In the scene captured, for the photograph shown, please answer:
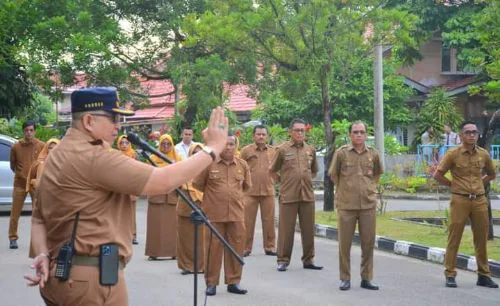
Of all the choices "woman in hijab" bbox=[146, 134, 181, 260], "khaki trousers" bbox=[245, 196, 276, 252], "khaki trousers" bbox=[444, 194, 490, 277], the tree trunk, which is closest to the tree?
the tree trunk

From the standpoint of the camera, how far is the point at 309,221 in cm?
1174

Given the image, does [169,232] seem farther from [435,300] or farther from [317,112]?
[317,112]

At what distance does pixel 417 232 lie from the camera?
14281mm

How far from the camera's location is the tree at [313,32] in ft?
57.0

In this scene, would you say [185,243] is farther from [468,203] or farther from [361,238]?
[468,203]

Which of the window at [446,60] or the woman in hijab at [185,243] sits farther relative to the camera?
the window at [446,60]

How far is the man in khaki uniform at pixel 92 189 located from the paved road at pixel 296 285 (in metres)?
4.52

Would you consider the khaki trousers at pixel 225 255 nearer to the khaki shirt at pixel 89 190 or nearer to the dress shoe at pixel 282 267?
the dress shoe at pixel 282 267

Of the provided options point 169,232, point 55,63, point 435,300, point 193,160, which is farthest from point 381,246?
point 55,63

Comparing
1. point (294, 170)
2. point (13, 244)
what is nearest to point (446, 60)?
point (294, 170)

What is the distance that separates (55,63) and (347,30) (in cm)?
849

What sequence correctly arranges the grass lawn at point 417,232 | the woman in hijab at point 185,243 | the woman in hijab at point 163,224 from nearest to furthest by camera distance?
1. the woman in hijab at point 185,243
2. the woman in hijab at point 163,224
3. the grass lawn at point 417,232

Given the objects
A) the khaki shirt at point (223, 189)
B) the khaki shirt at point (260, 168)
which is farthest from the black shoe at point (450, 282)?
the khaki shirt at point (260, 168)

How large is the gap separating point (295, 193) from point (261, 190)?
1.70m
